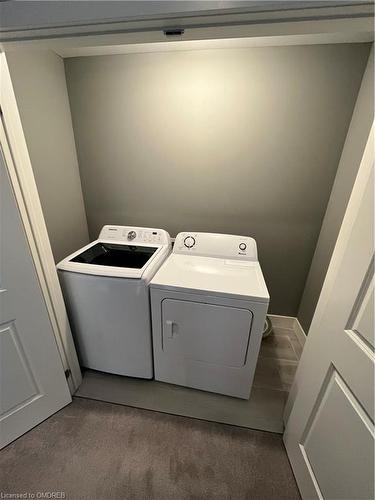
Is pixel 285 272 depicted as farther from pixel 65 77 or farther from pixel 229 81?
pixel 65 77

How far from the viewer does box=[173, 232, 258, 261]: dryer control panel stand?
1689 mm

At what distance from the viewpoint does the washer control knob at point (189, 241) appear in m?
1.75

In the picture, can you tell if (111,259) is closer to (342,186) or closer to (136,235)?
(136,235)

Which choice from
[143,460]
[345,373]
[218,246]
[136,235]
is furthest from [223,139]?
[143,460]

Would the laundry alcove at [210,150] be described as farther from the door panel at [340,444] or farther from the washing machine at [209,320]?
the door panel at [340,444]

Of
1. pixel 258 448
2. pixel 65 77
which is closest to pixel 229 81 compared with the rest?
pixel 65 77

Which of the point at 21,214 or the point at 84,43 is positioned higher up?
the point at 84,43

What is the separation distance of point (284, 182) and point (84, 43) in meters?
1.59

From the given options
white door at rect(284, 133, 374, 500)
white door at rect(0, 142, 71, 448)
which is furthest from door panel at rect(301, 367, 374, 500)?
white door at rect(0, 142, 71, 448)

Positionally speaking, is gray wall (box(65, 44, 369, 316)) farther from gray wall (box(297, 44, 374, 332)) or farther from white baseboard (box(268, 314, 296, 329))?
white baseboard (box(268, 314, 296, 329))

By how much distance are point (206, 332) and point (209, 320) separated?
0.10m

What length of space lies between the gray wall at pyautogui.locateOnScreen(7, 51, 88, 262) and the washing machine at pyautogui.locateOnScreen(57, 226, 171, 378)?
41 centimetres

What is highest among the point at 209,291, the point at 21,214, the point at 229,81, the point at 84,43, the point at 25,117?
the point at 229,81

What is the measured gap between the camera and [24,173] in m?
1.04
